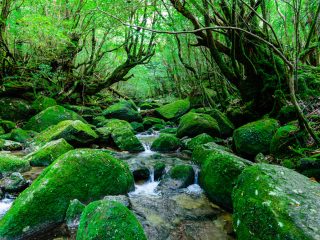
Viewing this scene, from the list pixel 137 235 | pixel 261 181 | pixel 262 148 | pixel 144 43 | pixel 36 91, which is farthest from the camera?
pixel 144 43

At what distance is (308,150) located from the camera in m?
5.12

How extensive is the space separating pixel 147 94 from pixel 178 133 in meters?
33.5

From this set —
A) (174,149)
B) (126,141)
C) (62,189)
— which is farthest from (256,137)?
(62,189)

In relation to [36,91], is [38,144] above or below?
below

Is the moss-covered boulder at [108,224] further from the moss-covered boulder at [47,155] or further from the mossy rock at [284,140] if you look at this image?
the moss-covered boulder at [47,155]

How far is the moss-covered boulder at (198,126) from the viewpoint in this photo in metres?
10.2

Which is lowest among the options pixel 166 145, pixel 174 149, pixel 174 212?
pixel 174 149

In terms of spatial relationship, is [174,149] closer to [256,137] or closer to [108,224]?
[256,137]

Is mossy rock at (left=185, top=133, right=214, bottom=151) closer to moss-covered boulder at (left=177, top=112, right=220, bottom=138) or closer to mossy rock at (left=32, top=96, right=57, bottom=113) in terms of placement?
moss-covered boulder at (left=177, top=112, right=220, bottom=138)

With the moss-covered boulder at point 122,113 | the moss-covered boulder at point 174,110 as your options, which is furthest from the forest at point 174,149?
the moss-covered boulder at point 174,110

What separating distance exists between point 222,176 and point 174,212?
3.64 feet

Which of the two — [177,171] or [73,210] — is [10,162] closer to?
[73,210]

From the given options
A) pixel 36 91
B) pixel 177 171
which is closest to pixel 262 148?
pixel 177 171

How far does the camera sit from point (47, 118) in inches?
449
